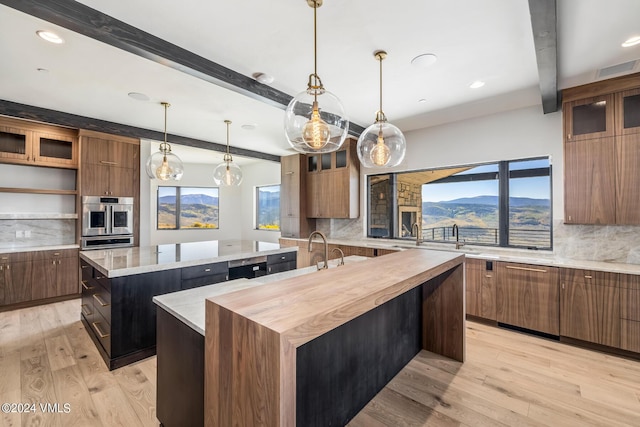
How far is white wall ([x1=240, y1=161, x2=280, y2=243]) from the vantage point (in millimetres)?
7494

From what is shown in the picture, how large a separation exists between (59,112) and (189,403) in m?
4.48

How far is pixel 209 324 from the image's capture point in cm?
111

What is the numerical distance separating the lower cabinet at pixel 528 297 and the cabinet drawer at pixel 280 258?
2.62 meters

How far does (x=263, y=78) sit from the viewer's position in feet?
9.53

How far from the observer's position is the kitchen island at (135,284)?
248 cm

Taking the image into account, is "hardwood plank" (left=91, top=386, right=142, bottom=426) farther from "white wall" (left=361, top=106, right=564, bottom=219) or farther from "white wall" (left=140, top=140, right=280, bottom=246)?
"white wall" (left=140, top=140, right=280, bottom=246)

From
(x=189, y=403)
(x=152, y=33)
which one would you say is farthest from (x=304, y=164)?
(x=189, y=403)

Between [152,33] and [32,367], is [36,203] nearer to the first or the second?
[32,367]

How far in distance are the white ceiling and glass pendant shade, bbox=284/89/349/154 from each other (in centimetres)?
63

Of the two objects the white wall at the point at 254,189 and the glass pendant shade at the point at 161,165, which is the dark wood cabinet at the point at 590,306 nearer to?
the glass pendant shade at the point at 161,165

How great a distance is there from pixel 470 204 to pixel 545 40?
2609mm

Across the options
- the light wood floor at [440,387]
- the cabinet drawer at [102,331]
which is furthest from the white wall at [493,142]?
the cabinet drawer at [102,331]

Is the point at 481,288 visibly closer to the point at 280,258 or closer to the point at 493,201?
the point at 493,201

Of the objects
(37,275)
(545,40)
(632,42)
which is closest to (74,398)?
(37,275)
